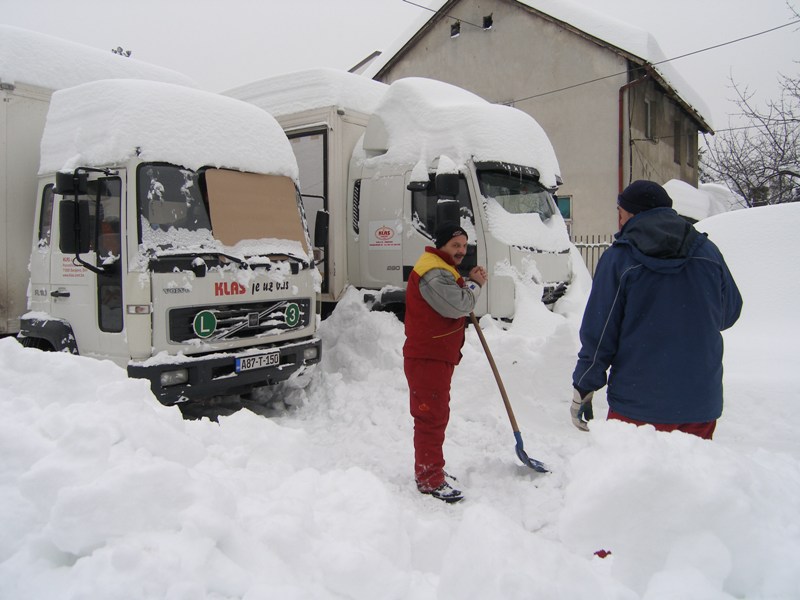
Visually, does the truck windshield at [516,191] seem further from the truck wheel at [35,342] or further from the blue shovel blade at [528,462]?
the truck wheel at [35,342]

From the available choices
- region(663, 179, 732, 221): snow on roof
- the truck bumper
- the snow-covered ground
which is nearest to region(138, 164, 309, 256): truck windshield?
the truck bumper

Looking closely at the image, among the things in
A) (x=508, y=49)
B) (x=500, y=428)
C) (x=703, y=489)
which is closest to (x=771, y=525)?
(x=703, y=489)

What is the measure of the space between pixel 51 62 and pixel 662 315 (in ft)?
21.4

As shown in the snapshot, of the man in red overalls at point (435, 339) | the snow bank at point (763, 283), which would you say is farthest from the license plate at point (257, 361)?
the snow bank at point (763, 283)

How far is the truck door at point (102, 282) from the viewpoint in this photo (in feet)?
16.9

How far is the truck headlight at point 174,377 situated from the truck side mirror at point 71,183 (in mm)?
1742

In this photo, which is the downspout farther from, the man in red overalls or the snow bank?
the man in red overalls

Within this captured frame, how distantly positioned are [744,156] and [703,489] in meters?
23.7

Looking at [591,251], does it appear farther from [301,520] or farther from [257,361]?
[301,520]

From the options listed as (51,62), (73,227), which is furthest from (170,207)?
(51,62)

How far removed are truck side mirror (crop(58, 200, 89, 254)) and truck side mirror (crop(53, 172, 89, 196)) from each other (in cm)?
10

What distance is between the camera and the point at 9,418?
2684 millimetres

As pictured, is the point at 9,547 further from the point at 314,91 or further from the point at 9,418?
the point at 314,91

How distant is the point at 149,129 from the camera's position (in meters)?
5.22
